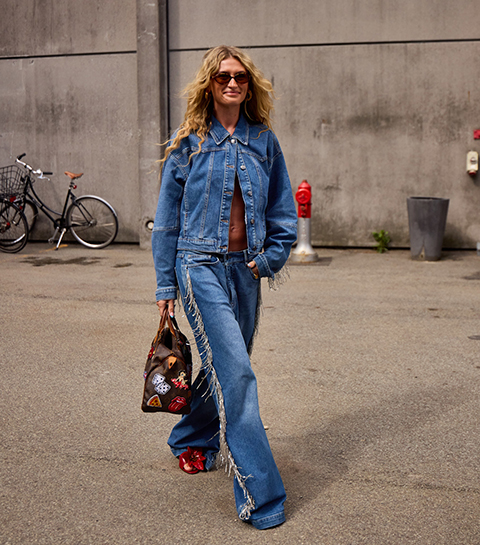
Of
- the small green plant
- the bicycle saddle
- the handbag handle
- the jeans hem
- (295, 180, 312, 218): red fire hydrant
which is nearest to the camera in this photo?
the jeans hem

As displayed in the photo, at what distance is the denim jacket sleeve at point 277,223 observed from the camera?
130 inches

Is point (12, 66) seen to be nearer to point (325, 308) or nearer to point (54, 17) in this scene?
point (54, 17)

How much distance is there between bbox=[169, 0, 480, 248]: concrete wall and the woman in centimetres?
833

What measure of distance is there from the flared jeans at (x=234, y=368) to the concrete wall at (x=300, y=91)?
8403 mm

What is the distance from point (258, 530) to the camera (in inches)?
118

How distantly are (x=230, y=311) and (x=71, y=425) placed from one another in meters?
1.62

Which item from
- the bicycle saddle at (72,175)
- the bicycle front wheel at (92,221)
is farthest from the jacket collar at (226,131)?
the bicycle saddle at (72,175)

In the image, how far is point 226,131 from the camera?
3.27 m

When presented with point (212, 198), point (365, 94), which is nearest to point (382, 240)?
point (365, 94)

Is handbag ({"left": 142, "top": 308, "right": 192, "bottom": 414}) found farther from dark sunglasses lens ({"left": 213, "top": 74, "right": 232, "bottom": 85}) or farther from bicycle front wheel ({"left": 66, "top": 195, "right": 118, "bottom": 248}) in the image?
bicycle front wheel ({"left": 66, "top": 195, "right": 118, "bottom": 248})

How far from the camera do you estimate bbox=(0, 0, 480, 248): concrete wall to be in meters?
11.0

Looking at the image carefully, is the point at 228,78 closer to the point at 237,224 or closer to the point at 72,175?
the point at 237,224

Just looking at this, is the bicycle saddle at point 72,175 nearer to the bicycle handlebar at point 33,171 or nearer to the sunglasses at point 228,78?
the bicycle handlebar at point 33,171

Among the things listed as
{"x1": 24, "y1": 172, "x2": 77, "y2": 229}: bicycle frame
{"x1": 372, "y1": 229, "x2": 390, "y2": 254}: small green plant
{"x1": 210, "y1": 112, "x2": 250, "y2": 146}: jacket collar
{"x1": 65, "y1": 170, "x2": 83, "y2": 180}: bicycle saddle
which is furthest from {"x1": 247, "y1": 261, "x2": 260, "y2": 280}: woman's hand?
{"x1": 24, "y1": 172, "x2": 77, "y2": 229}: bicycle frame
